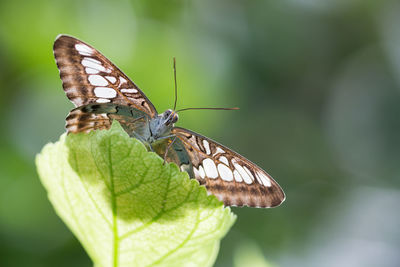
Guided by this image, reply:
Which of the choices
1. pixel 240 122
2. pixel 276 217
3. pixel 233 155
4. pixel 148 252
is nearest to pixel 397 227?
pixel 276 217

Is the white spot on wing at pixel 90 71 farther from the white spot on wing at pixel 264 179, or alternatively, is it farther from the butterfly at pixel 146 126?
the white spot on wing at pixel 264 179

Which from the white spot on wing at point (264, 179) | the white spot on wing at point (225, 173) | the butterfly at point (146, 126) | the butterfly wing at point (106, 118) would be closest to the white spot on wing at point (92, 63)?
the butterfly at point (146, 126)

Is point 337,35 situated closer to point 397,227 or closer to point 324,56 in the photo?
point 324,56

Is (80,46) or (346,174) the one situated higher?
(80,46)

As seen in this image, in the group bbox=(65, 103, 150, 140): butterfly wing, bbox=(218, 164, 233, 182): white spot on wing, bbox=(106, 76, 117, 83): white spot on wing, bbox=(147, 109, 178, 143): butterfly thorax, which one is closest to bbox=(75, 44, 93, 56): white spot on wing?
bbox=(106, 76, 117, 83): white spot on wing

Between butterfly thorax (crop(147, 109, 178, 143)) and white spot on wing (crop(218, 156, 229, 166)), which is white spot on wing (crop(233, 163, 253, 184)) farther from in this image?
butterfly thorax (crop(147, 109, 178, 143))

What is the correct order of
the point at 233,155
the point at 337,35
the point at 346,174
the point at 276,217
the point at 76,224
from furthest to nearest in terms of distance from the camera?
the point at 337,35, the point at 346,174, the point at 276,217, the point at 233,155, the point at 76,224

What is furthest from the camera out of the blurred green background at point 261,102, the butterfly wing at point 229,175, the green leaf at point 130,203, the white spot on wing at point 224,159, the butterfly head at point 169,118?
the blurred green background at point 261,102
